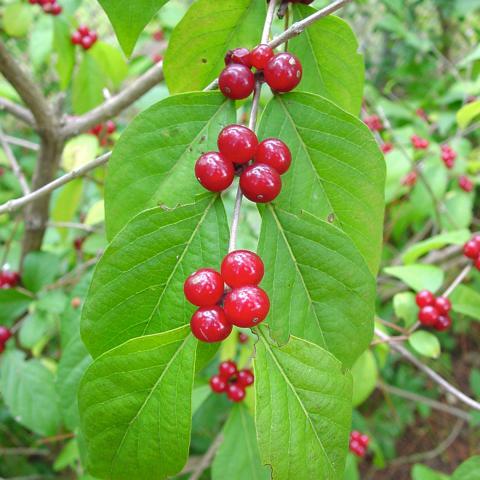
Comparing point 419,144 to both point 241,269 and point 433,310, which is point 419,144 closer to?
point 433,310

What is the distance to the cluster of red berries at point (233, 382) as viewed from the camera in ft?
4.53

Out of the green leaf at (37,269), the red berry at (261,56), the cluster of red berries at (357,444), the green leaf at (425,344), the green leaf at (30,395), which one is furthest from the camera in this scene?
the cluster of red berries at (357,444)

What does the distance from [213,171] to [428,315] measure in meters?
0.92

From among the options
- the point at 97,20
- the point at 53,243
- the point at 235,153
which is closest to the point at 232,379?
the point at 235,153

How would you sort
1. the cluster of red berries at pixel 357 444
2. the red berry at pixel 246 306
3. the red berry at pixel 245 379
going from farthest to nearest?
the cluster of red berries at pixel 357 444, the red berry at pixel 245 379, the red berry at pixel 246 306

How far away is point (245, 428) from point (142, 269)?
0.90 metres

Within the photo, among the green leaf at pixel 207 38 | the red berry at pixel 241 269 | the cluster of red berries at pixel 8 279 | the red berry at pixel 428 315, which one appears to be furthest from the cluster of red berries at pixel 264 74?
the cluster of red berries at pixel 8 279

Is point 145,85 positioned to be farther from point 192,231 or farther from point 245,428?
point 245,428

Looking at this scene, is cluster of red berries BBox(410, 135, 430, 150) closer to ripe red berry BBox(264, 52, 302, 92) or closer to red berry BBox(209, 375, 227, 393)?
red berry BBox(209, 375, 227, 393)

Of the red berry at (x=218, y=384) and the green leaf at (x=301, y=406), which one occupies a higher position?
the red berry at (x=218, y=384)

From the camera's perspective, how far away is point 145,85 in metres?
1.38

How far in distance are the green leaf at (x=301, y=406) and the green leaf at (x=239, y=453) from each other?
731 mm

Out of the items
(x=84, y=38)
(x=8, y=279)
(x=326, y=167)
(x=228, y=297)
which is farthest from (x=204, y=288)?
(x=84, y=38)

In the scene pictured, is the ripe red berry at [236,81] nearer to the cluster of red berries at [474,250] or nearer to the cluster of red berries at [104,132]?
the cluster of red berries at [474,250]
